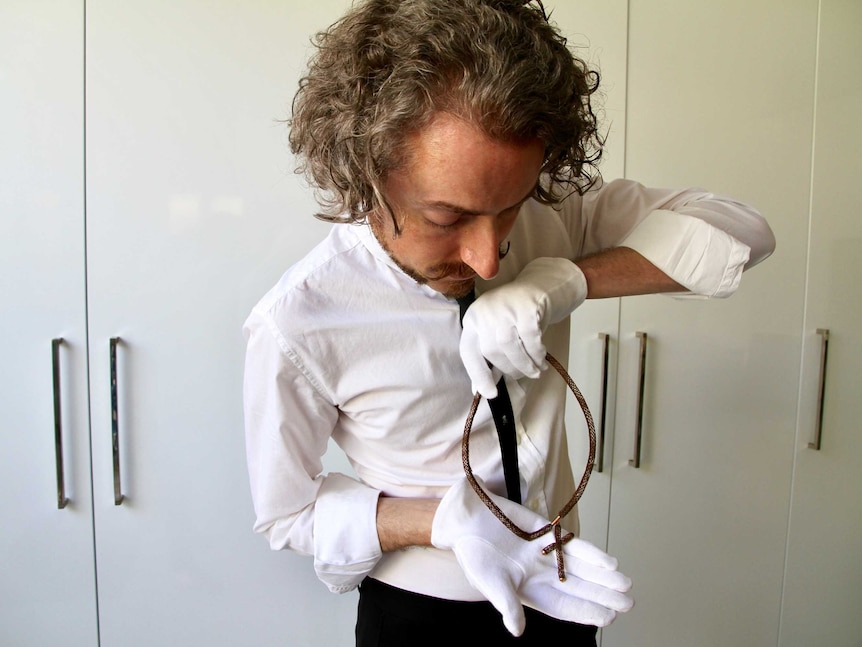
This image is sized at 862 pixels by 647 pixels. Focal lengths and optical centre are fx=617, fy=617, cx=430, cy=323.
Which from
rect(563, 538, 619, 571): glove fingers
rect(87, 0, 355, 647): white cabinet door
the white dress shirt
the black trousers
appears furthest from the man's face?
rect(87, 0, 355, 647): white cabinet door

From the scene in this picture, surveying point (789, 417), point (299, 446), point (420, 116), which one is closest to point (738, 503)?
point (789, 417)

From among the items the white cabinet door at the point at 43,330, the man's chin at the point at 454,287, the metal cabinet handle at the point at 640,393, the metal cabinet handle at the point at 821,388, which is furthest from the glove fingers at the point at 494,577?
the metal cabinet handle at the point at 821,388

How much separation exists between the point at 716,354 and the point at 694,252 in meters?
0.86

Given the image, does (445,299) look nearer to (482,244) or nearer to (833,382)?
(482,244)

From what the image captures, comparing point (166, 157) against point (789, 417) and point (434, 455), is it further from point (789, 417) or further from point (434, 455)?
point (789, 417)

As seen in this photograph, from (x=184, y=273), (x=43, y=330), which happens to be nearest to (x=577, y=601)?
(x=184, y=273)

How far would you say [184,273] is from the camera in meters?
1.30

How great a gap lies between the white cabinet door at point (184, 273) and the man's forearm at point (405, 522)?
26.0 inches

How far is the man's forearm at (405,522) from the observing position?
2.58 feet

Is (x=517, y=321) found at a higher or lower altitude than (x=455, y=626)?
higher

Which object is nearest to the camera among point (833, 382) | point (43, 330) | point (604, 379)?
point (43, 330)

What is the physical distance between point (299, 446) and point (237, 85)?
2.67 feet

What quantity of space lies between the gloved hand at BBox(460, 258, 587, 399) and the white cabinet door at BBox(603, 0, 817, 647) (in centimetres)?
76

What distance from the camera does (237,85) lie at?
127cm
